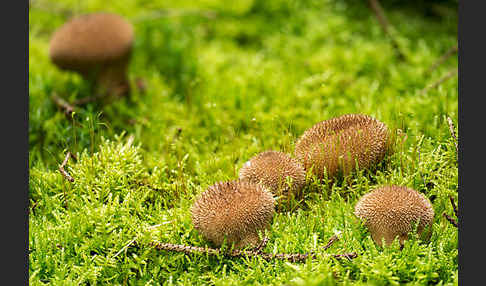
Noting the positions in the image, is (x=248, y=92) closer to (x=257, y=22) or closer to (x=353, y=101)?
(x=353, y=101)

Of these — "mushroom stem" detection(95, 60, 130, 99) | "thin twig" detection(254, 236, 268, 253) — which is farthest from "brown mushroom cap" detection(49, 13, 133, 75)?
"thin twig" detection(254, 236, 268, 253)

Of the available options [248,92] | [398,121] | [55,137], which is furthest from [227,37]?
[398,121]

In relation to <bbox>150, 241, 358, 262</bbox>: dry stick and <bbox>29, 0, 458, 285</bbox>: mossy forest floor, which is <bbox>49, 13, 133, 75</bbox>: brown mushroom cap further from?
<bbox>150, 241, 358, 262</bbox>: dry stick

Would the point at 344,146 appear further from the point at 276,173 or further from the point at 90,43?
the point at 90,43

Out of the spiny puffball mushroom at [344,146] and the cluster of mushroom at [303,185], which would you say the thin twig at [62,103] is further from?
the spiny puffball mushroom at [344,146]

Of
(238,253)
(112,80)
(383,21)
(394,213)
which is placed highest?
(383,21)

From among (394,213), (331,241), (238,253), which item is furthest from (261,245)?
(394,213)

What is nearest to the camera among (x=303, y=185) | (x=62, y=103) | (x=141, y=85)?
(x=303, y=185)
